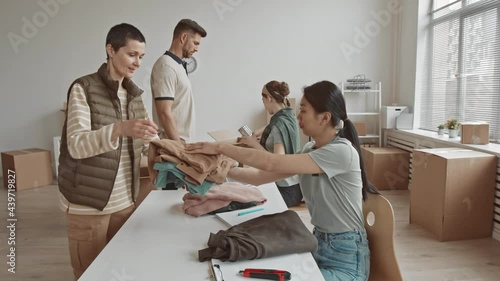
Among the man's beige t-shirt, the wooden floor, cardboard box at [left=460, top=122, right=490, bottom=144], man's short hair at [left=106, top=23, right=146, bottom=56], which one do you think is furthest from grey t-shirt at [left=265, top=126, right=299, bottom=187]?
cardboard box at [left=460, top=122, right=490, bottom=144]

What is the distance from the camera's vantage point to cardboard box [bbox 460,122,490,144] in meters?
3.50

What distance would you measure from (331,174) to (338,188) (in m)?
0.08

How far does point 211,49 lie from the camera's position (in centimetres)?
527

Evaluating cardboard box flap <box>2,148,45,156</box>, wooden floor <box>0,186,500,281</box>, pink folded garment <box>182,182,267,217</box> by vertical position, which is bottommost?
wooden floor <box>0,186,500,281</box>

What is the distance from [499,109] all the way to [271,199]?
9.63ft

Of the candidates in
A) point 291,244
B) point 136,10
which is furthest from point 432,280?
point 136,10

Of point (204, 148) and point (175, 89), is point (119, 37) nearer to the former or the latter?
point (204, 148)

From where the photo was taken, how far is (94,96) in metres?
1.51

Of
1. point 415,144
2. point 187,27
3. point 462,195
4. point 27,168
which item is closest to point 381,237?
point 187,27

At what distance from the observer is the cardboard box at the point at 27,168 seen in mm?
4824

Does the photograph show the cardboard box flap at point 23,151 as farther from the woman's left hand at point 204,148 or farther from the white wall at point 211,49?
the woman's left hand at point 204,148

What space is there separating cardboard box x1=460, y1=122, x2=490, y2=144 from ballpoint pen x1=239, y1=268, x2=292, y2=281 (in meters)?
3.16

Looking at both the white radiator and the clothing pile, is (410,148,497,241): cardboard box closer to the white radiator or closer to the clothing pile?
the white radiator

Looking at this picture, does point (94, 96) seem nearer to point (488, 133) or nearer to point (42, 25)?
point (488, 133)
